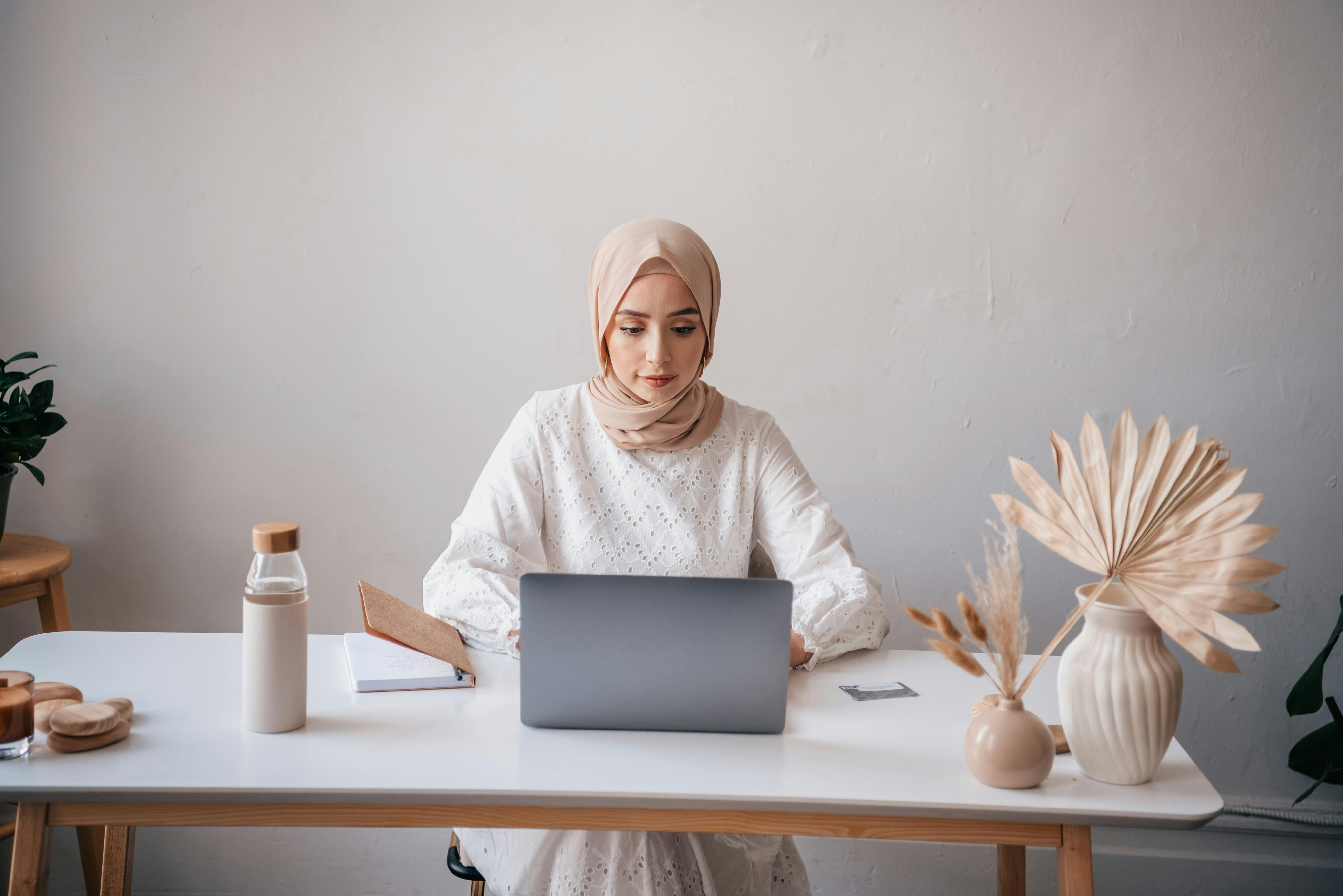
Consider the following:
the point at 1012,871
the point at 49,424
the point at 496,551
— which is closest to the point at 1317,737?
Result: the point at 1012,871

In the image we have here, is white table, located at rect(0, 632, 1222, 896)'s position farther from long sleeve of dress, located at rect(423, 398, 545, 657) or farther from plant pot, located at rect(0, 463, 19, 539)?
plant pot, located at rect(0, 463, 19, 539)

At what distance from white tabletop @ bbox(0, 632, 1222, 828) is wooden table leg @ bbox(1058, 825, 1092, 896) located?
2 cm

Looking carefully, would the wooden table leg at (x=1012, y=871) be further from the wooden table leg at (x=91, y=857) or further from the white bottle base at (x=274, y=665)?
the wooden table leg at (x=91, y=857)

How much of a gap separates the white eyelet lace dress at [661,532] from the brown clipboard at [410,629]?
0.07m

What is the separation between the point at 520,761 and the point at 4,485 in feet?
5.15

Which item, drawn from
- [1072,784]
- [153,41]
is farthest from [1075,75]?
[153,41]

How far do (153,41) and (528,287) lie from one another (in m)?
1.05

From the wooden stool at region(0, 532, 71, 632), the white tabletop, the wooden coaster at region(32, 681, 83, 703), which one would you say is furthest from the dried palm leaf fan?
the wooden stool at region(0, 532, 71, 632)

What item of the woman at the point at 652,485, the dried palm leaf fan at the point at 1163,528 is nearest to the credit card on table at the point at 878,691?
the woman at the point at 652,485

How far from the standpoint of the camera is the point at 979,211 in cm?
219

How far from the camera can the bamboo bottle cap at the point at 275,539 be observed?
999 mm

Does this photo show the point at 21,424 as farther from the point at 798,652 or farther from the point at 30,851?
the point at 798,652

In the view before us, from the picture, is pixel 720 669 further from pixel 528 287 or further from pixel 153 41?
pixel 153 41

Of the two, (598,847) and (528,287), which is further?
(528,287)
